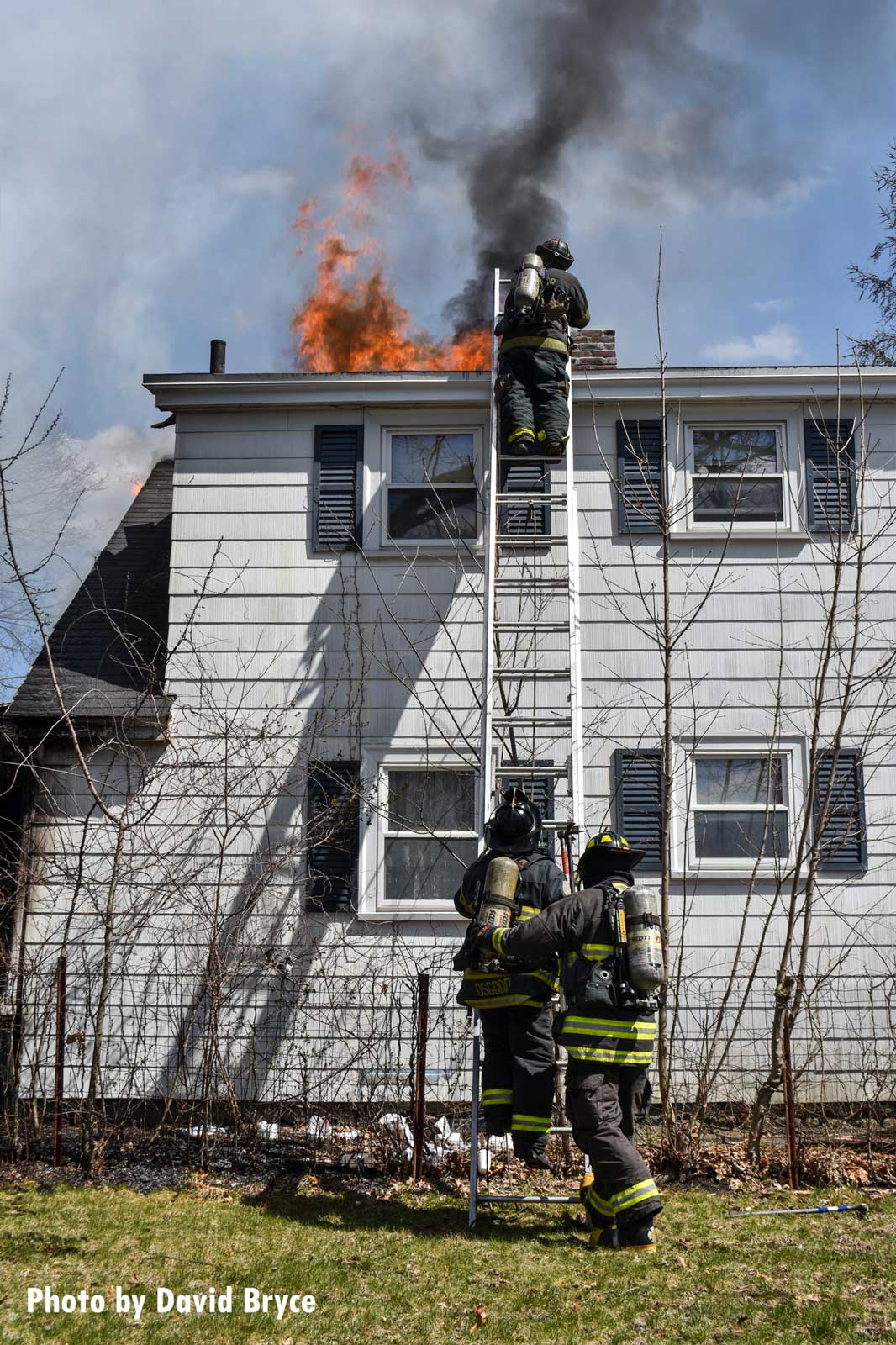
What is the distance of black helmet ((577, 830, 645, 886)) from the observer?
20.2ft

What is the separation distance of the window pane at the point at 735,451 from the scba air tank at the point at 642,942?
5.28 meters

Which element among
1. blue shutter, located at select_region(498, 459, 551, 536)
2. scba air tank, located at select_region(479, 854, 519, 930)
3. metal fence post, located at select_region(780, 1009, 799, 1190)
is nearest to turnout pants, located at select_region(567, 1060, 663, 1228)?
scba air tank, located at select_region(479, 854, 519, 930)

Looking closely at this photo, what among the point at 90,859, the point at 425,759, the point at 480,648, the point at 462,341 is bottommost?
the point at 90,859

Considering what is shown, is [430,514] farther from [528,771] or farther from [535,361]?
[528,771]

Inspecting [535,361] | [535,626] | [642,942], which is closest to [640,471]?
[535,361]

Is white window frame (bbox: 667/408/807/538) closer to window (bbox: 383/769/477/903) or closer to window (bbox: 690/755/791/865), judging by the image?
window (bbox: 690/755/791/865)

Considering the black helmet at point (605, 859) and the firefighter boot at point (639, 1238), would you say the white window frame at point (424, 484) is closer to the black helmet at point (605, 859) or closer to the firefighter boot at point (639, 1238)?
the black helmet at point (605, 859)

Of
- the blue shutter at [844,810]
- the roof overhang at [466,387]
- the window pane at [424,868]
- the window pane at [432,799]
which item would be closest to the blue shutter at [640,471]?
the roof overhang at [466,387]

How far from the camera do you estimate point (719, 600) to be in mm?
9734

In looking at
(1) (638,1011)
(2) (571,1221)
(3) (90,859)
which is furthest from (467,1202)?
(3) (90,859)

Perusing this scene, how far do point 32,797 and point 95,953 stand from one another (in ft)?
4.52

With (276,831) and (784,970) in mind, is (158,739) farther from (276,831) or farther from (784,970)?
(784,970)

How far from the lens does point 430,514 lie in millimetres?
10117

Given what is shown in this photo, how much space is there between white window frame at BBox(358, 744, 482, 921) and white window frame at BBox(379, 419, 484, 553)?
1.72m
